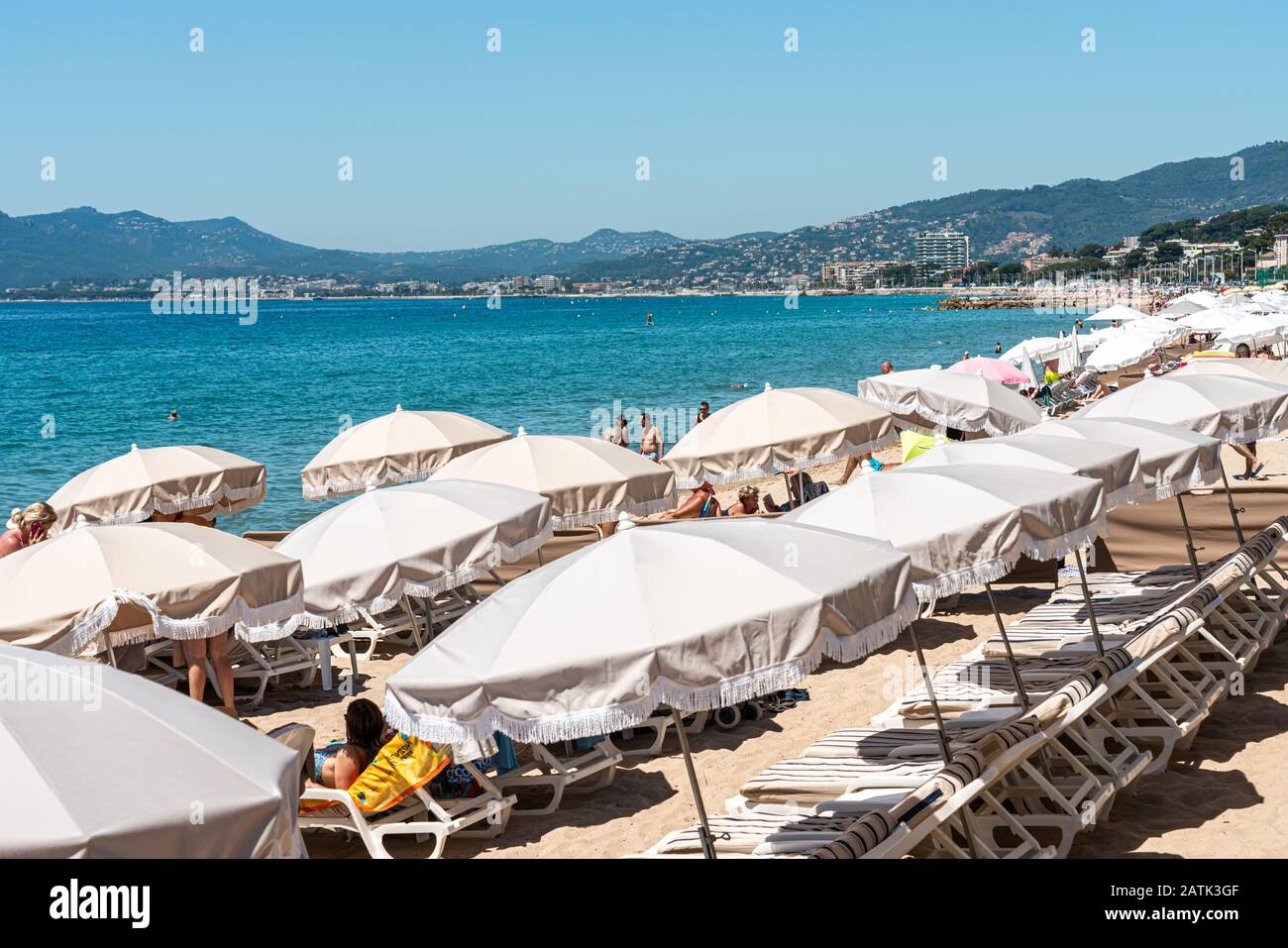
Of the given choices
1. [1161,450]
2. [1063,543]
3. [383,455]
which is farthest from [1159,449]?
[383,455]

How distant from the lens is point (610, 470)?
34.0 ft

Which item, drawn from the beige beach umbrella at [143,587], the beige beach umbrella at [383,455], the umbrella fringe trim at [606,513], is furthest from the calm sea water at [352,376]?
the beige beach umbrella at [143,587]

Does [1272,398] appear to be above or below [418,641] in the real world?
above

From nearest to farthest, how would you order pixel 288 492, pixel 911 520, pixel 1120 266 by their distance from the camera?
1. pixel 911 520
2. pixel 288 492
3. pixel 1120 266

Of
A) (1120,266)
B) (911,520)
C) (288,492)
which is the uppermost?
(1120,266)

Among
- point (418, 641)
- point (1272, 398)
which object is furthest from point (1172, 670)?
point (418, 641)

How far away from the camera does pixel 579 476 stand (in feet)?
33.8

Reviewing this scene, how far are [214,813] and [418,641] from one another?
6865 mm

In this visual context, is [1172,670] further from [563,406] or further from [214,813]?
[563,406]

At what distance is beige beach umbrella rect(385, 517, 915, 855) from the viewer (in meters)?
3.97

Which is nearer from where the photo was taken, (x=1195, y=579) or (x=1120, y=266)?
(x=1195, y=579)

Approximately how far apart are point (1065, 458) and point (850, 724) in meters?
2.13

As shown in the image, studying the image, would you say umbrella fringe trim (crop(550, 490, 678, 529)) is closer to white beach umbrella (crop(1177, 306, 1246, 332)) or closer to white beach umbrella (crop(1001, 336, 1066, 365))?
white beach umbrella (crop(1001, 336, 1066, 365))
